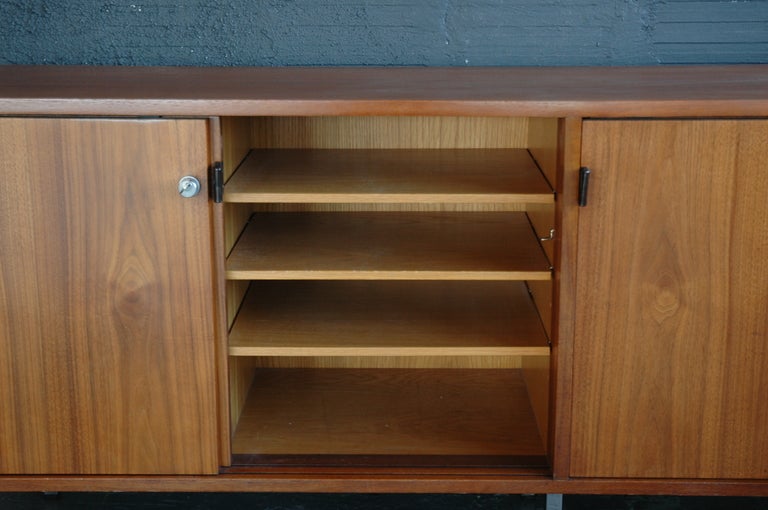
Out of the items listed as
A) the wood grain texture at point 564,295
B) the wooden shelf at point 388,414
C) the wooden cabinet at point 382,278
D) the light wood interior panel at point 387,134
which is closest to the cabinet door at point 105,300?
the wooden cabinet at point 382,278

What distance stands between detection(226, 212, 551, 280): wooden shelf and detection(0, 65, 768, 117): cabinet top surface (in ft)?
1.06

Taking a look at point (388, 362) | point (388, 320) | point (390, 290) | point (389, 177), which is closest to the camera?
point (389, 177)

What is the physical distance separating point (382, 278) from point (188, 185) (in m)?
0.41

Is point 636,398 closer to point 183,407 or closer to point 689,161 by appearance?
point 689,161

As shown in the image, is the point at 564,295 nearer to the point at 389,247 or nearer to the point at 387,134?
the point at 389,247

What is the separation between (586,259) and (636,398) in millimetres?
303

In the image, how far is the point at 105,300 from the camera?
6.55ft

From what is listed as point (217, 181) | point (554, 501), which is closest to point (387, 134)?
point (217, 181)

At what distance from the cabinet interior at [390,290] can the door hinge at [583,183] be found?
78 mm

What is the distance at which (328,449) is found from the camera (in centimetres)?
217

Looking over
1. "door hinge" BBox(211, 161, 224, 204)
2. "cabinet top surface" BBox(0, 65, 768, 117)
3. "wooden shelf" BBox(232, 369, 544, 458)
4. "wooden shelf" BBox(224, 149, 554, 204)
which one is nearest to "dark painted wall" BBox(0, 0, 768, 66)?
"cabinet top surface" BBox(0, 65, 768, 117)

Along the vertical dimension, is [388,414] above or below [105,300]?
below

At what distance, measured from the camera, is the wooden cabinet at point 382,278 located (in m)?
1.90

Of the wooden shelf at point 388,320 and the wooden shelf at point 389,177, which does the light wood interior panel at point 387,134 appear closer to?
the wooden shelf at point 389,177
